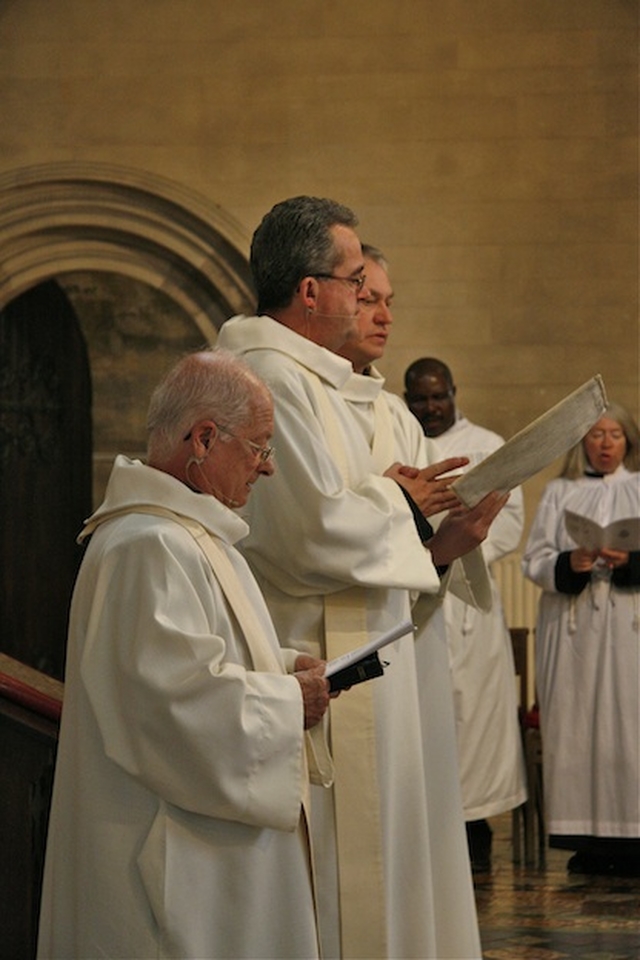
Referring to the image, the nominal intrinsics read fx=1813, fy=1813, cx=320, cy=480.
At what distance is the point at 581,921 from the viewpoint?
7.17 m

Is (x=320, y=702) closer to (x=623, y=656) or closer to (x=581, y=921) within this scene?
(x=581, y=921)

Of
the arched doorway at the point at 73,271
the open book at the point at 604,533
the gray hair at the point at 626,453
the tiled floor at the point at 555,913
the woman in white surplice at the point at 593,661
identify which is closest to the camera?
the tiled floor at the point at 555,913

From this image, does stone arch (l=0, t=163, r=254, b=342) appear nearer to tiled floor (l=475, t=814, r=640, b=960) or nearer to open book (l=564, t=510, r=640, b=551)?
open book (l=564, t=510, r=640, b=551)

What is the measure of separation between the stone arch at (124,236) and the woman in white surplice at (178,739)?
26.9ft

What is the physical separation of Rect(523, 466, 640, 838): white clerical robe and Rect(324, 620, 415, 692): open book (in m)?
4.97

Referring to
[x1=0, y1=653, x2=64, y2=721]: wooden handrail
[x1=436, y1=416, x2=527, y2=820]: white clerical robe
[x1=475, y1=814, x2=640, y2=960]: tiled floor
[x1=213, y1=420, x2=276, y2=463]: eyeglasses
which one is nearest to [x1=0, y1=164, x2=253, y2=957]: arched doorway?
[x1=436, y1=416, x2=527, y2=820]: white clerical robe

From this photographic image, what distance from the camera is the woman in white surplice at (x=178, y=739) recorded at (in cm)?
341

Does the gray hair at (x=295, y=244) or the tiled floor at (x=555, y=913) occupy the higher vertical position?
the gray hair at (x=295, y=244)

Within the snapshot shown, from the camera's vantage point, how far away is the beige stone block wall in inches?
461

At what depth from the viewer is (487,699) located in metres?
8.78

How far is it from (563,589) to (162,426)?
5200 millimetres

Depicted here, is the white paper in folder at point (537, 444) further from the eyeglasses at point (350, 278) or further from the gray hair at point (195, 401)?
the gray hair at point (195, 401)

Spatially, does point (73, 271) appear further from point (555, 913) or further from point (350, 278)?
point (350, 278)

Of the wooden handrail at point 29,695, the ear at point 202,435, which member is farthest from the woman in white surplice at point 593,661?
the ear at point 202,435
